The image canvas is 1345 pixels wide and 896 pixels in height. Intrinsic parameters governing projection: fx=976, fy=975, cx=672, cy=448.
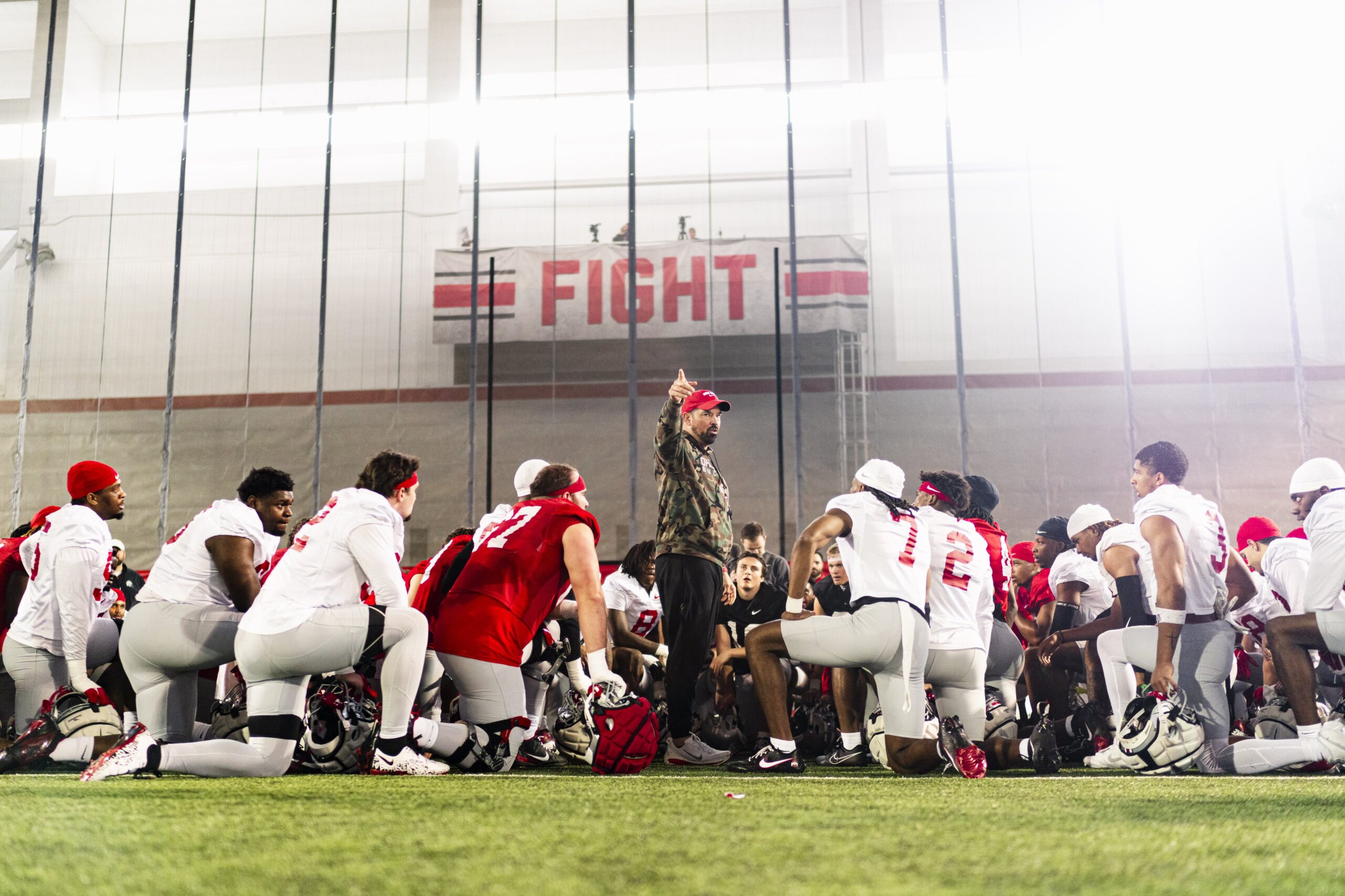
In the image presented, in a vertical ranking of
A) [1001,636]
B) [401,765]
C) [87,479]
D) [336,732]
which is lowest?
[401,765]

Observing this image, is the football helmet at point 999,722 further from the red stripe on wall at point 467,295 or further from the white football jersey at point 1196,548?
the red stripe on wall at point 467,295

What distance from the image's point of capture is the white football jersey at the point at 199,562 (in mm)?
3914

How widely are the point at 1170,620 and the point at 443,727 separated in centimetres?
313

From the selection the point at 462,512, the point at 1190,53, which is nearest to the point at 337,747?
the point at 462,512

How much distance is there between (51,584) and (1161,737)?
16.2ft

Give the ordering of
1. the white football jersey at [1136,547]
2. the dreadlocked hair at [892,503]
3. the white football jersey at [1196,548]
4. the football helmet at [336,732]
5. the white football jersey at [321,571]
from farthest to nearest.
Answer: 1. the white football jersey at [1136,547]
2. the white football jersey at [1196,548]
3. the dreadlocked hair at [892,503]
4. the football helmet at [336,732]
5. the white football jersey at [321,571]

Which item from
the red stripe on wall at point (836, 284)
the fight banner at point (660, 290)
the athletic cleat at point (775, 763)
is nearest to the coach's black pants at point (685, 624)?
the athletic cleat at point (775, 763)

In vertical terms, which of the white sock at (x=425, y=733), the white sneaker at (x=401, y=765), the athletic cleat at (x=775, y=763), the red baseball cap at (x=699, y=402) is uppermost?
the red baseball cap at (x=699, y=402)

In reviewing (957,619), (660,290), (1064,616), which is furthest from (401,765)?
(660,290)

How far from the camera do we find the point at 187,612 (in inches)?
153

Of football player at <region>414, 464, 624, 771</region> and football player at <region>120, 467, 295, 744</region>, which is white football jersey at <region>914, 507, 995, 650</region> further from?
football player at <region>120, 467, 295, 744</region>

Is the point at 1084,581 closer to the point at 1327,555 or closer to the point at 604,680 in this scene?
the point at 1327,555

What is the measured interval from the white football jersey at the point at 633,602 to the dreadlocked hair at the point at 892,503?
214 centimetres

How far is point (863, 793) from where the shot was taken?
10.3 ft
